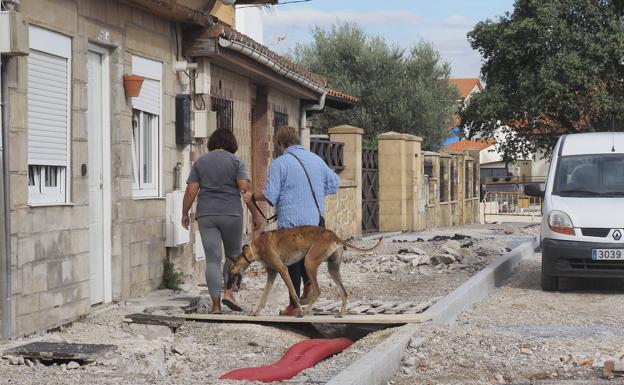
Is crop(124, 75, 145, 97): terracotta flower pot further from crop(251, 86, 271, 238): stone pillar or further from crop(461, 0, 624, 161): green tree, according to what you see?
crop(461, 0, 624, 161): green tree

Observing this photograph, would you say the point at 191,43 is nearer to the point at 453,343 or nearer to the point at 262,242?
the point at 262,242

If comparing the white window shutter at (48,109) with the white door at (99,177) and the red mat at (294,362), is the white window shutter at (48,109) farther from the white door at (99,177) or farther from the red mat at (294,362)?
the red mat at (294,362)

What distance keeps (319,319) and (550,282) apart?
4.73 meters

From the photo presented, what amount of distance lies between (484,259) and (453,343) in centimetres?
899

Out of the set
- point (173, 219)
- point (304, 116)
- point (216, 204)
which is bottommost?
point (173, 219)

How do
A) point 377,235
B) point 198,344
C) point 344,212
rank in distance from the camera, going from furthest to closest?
1. point 377,235
2. point 344,212
3. point 198,344

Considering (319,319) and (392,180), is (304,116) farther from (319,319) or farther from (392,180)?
(319,319)

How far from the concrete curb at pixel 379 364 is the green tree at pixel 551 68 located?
29757mm

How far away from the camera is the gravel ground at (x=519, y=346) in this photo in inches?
313

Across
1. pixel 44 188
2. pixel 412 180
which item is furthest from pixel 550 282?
pixel 412 180

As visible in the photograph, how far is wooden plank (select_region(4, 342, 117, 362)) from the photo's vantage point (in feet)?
25.9

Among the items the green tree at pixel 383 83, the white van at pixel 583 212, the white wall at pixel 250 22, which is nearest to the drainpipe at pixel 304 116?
the white van at pixel 583 212

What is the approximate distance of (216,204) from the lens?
34.4 ft

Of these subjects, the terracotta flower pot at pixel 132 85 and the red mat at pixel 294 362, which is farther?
the terracotta flower pot at pixel 132 85
